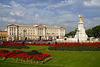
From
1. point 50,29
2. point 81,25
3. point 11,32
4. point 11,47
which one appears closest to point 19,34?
point 11,32

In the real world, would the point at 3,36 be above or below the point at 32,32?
below

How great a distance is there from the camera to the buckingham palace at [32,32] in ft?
366

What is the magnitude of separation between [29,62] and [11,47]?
1509 centimetres

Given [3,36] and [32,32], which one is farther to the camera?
[32,32]

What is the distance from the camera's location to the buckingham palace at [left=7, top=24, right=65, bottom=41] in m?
112

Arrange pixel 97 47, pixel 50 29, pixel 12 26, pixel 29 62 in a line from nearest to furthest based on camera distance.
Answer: pixel 29 62 < pixel 97 47 < pixel 12 26 < pixel 50 29

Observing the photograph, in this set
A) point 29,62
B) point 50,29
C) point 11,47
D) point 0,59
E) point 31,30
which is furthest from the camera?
point 50,29

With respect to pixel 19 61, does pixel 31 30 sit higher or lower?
higher

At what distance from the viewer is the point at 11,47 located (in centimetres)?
2562

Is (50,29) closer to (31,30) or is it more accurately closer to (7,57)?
(31,30)

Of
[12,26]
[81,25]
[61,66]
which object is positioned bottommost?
[61,66]

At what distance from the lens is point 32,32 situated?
121 metres

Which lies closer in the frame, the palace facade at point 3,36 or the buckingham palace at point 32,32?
the palace facade at point 3,36

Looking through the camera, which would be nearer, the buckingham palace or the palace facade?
the palace facade
